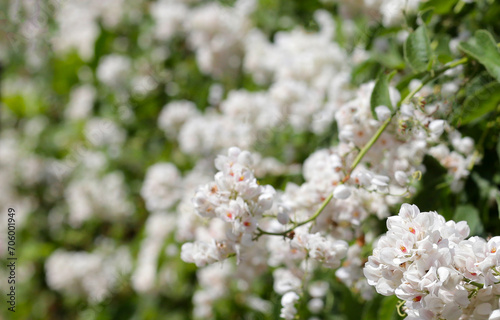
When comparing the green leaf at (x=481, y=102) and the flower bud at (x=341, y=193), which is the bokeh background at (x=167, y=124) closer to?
the green leaf at (x=481, y=102)

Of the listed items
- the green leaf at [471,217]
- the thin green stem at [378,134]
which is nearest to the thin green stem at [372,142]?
the thin green stem at [378,134]

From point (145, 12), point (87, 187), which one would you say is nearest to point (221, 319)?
point (87, 187)

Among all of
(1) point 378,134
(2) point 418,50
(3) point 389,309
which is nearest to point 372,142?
(1) point 378,134

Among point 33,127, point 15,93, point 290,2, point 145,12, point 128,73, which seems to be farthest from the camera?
point 15,93

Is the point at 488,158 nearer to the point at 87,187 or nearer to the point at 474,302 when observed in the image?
the point at 474,302

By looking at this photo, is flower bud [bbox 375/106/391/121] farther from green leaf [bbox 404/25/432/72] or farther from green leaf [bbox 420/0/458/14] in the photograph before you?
green leaf [bbox 420/0/458/14]

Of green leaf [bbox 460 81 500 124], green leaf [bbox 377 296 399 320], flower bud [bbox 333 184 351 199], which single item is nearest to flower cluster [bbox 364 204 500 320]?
flower bud [bbox 333 184 351 199]
